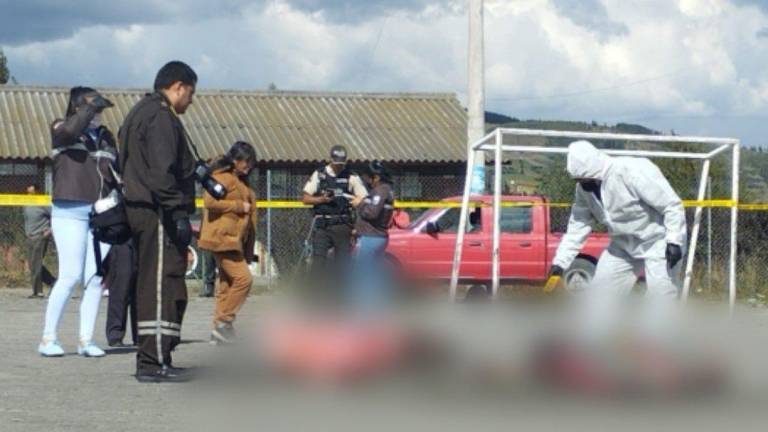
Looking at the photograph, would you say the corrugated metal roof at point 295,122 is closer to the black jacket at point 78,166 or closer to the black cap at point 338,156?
the black cap at point 338,156

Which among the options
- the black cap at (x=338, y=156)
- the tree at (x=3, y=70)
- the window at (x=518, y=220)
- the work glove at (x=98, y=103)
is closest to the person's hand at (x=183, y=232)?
the work glove at (x=98, y=103)

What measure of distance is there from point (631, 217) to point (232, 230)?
3.38 meters

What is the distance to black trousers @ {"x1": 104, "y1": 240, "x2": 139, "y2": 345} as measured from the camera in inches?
421

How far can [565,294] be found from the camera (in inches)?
Answer: 298

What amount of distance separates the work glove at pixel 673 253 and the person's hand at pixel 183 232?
324cm

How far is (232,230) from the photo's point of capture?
11141 mm

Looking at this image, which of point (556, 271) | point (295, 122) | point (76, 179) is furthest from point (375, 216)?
point (295, 122)

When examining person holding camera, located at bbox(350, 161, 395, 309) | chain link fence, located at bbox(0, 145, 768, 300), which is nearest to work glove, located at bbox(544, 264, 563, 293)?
person holding camera, located at bbox(350, 161, 395, 309)

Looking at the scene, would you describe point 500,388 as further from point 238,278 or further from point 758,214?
point 758,214

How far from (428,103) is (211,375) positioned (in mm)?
32106

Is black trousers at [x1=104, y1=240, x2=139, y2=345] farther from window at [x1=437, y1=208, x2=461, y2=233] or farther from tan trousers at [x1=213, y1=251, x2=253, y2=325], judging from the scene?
window at [x1=437, y1=208, x2=461, y2=233]

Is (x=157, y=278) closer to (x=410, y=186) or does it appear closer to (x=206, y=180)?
(x=206, y=180)

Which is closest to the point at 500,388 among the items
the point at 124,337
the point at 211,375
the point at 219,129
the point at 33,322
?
the point at 211,375

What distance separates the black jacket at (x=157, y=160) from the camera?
8625 millimetres
